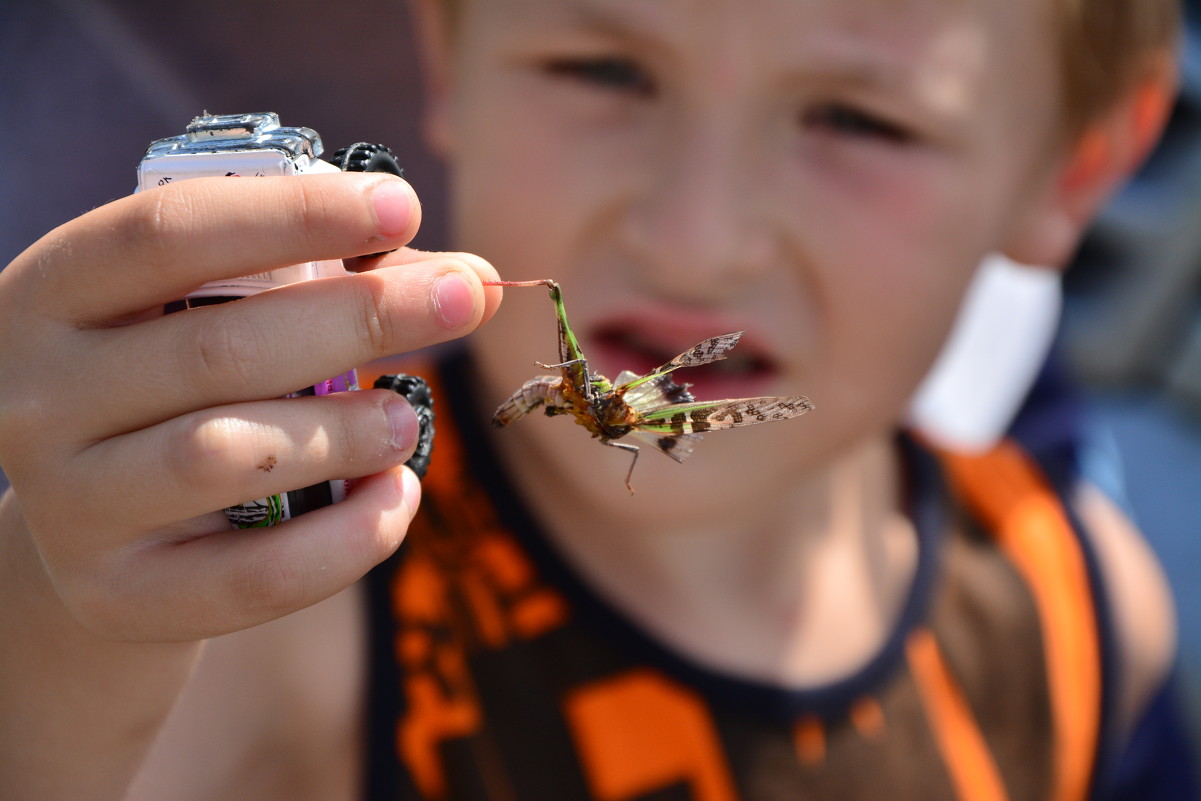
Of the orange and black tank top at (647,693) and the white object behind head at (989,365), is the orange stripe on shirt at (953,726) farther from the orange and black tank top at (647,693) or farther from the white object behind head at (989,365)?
the white object behind head at (989,365)

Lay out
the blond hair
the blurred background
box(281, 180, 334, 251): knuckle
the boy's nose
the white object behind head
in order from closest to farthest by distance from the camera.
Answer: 1. box(281, 180, 334, 251): knuckle
2. the boy's nose
3. the blond hair
4. the blurred background
5. the white object behind head

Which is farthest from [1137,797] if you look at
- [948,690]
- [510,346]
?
[510,346]

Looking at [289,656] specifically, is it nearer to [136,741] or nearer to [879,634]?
[136,741]

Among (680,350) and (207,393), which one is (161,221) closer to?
(207,393)

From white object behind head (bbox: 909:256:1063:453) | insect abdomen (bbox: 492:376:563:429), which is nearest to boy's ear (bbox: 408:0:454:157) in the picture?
insect abdomen (bbox: 492:376:563:429)

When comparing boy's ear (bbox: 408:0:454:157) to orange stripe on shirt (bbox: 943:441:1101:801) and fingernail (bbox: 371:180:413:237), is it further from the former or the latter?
orange stripe on shirt (bbox: 943:441:1101:801)

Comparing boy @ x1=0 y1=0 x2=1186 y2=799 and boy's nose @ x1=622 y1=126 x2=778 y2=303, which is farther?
boy's nose @ x1=622 y1=126 x2=778 y2=303

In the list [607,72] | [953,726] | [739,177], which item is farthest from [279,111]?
[953,726]
